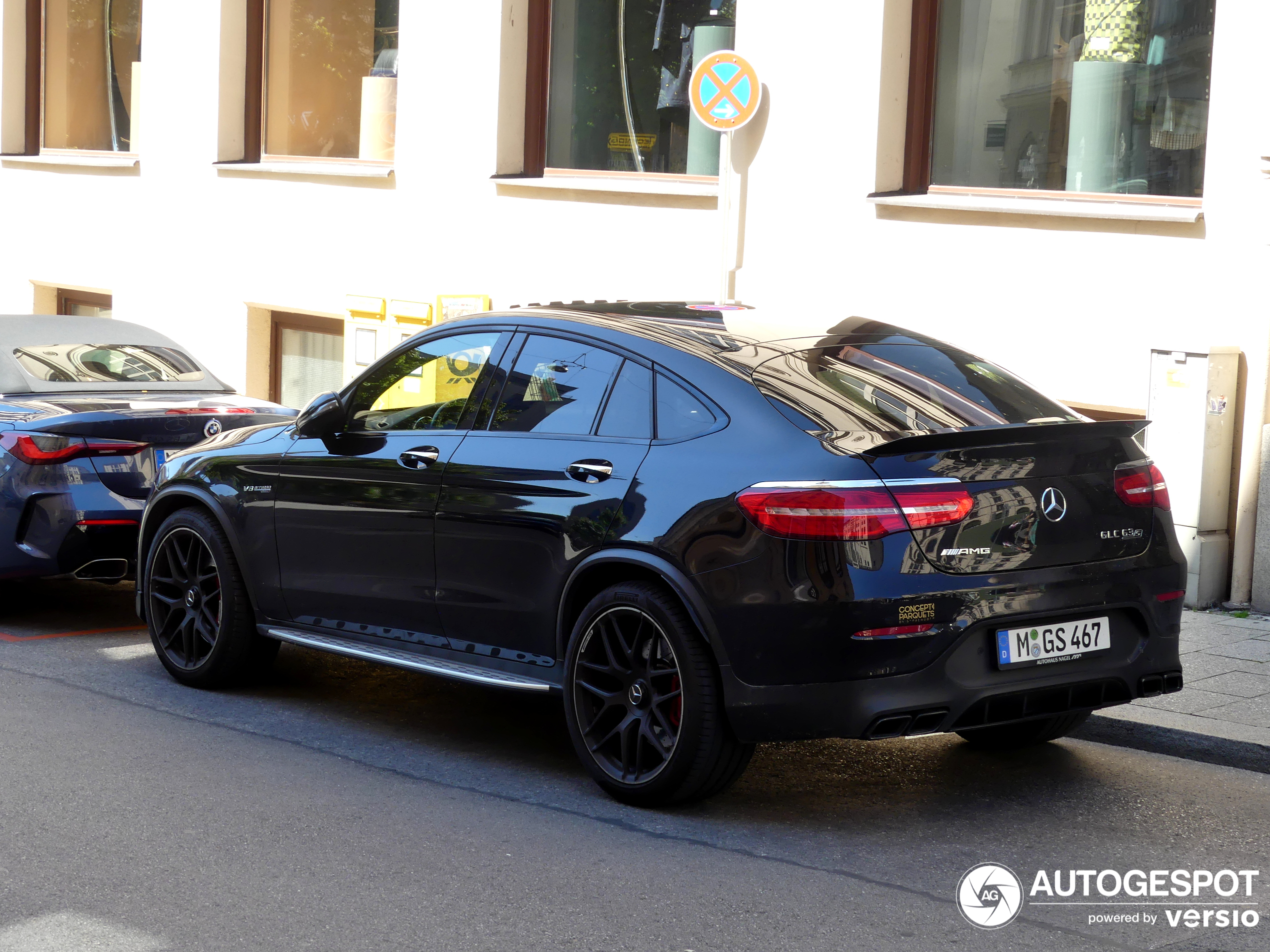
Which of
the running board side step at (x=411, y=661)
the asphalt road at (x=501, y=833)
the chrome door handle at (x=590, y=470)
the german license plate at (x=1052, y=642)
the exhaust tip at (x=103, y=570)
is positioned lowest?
the asphalt road at (x=501, y=833)

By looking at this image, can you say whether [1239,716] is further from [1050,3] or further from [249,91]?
[249,91]

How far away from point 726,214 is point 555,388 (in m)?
5.51

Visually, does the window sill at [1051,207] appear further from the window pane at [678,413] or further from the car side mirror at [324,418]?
the car side mirror at [324,418]

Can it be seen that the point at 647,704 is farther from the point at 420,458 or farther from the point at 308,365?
the point at 308,365

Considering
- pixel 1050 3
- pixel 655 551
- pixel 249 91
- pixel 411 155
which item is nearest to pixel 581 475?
pixel 655 551

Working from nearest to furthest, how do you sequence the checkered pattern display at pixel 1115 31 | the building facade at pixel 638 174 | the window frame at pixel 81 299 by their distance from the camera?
the building facade at pixel 638 174, the checkered pattern display at pixel 1115 31, the window frame at pixel 81 299

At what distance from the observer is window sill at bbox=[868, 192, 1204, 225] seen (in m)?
8.95

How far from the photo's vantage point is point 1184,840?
199 inches

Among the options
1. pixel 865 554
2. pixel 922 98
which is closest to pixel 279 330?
pixel 922 98

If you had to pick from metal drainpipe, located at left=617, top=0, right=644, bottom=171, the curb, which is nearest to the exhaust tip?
the curb

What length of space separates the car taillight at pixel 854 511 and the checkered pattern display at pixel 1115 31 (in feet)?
18.8

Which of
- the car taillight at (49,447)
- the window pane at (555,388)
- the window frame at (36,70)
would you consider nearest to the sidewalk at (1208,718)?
the window pane at (555,388)

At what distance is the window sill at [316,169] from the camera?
13.8 m

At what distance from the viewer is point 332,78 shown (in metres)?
15.1
